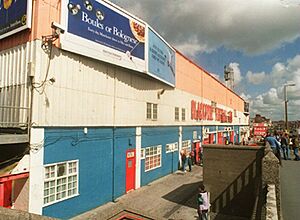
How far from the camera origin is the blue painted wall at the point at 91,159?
10.1 meters

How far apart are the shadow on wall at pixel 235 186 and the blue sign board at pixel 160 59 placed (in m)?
7.00

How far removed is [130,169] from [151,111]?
14.8 ft

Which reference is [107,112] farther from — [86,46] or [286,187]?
[286,187]

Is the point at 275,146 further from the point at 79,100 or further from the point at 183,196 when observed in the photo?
the point at 79,100

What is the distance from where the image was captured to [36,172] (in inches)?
362

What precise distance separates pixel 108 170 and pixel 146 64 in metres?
6.43

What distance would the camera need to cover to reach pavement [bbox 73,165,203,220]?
1146 centimetres

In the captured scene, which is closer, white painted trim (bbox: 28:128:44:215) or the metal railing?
white painted trim (bbox: 28:128:44:215)

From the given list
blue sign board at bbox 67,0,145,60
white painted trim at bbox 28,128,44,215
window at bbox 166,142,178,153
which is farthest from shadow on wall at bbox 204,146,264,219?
white painted trim at bbox 28,128,44,215

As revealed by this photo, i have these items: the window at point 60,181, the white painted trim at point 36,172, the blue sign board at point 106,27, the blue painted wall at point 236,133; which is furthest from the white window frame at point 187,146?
the blue painted wall at point 236,133

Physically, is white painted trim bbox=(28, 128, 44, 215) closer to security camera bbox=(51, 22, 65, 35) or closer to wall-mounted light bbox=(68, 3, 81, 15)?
security camera bbox=(51, 22, 65, 35)

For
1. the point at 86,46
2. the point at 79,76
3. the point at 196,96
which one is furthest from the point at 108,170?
the point at 196,96

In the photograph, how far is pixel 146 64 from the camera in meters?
14.9

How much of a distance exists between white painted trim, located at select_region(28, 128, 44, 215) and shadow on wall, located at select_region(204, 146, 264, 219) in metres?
8.23
